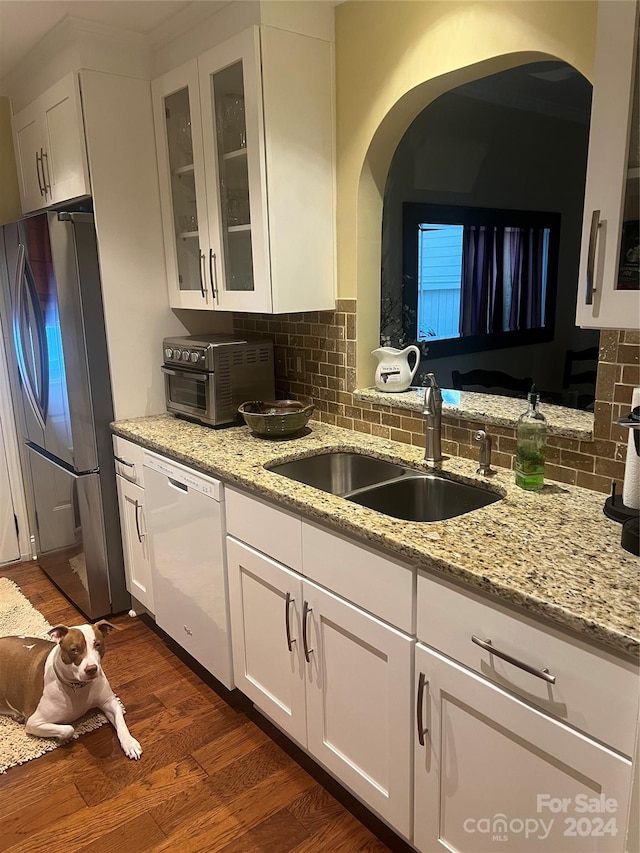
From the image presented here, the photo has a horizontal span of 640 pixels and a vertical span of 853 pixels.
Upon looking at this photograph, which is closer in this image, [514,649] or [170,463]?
[514,649]

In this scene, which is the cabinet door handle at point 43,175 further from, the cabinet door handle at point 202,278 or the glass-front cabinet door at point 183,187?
the cabinet door handle at point 202,278

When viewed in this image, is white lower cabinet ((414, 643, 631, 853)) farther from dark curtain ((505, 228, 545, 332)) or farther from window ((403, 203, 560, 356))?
dark curtain ((505, 228, 545, 332))

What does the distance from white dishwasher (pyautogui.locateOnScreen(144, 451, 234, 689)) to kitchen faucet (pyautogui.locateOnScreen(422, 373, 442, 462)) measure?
28.2 inches

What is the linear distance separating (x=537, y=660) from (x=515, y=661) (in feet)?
0.17

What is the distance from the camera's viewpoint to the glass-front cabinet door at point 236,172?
225cm

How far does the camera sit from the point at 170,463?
2.44 m

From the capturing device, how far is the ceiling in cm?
233

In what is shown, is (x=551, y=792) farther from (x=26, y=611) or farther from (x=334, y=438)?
(x=26, y=611)

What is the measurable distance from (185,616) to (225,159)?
1798mm

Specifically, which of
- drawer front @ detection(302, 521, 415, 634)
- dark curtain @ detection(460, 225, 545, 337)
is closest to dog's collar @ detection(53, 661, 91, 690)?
drawer front @ detection(302, 521, 415, 634)

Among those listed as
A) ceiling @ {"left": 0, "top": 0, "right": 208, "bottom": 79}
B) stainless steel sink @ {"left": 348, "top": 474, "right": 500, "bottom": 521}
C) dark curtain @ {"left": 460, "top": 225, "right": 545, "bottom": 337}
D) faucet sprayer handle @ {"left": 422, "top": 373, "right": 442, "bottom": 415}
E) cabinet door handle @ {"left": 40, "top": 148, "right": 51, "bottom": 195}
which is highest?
ceiling @ {"left": 0, "top": 0, "right": 208, "bottom": 79}

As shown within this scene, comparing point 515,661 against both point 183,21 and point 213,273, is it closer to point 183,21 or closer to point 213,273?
point 213,273

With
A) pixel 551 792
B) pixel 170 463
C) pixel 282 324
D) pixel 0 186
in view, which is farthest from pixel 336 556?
pixel 0 186

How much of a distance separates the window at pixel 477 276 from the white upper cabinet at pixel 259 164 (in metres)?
0.97
